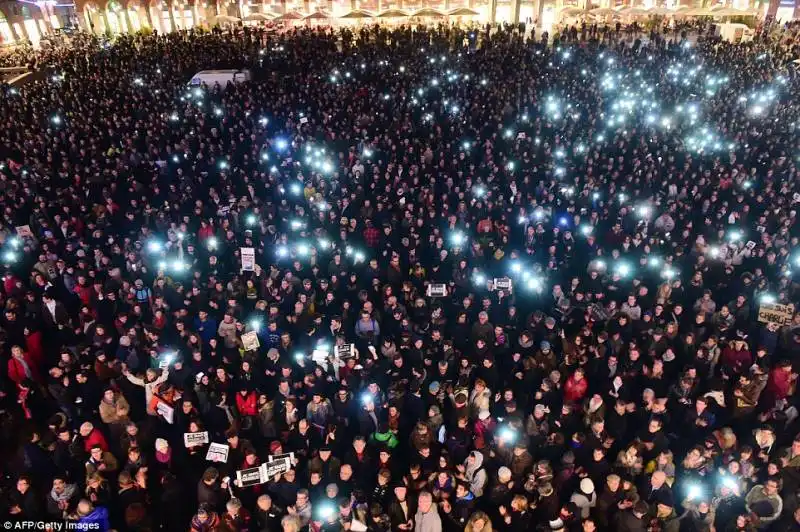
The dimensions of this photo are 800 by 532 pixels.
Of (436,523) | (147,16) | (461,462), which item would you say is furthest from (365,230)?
(147,16)

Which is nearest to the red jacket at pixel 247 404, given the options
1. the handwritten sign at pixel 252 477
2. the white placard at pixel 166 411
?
the white placard at pixel 166 411

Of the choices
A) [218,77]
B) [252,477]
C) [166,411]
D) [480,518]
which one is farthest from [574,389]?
[218,77]

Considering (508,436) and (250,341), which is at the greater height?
(250,341)

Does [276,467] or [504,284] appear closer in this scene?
[276,467]

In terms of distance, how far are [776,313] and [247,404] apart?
792cm

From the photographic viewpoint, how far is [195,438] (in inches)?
239

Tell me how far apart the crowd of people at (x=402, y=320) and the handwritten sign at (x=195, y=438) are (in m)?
0.03

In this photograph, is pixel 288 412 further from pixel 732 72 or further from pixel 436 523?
pixel 732 72

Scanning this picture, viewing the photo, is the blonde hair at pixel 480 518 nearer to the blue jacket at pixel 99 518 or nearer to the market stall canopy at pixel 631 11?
the blue jacket at pixel 99 518

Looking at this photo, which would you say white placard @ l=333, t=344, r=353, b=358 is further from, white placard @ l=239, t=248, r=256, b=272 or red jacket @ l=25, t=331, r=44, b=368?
red jacket @ l=25, t=331, r=44, b=368

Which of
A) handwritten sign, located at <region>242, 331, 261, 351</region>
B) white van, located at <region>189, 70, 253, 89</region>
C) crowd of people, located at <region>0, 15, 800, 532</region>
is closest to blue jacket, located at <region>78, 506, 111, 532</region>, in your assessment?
crowd of people, located at <region>0, 15, 800, 532</region>

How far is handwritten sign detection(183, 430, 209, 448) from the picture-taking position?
607 cm

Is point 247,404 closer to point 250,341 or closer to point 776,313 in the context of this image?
point 250,341

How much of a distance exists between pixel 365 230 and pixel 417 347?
3.86 metres
